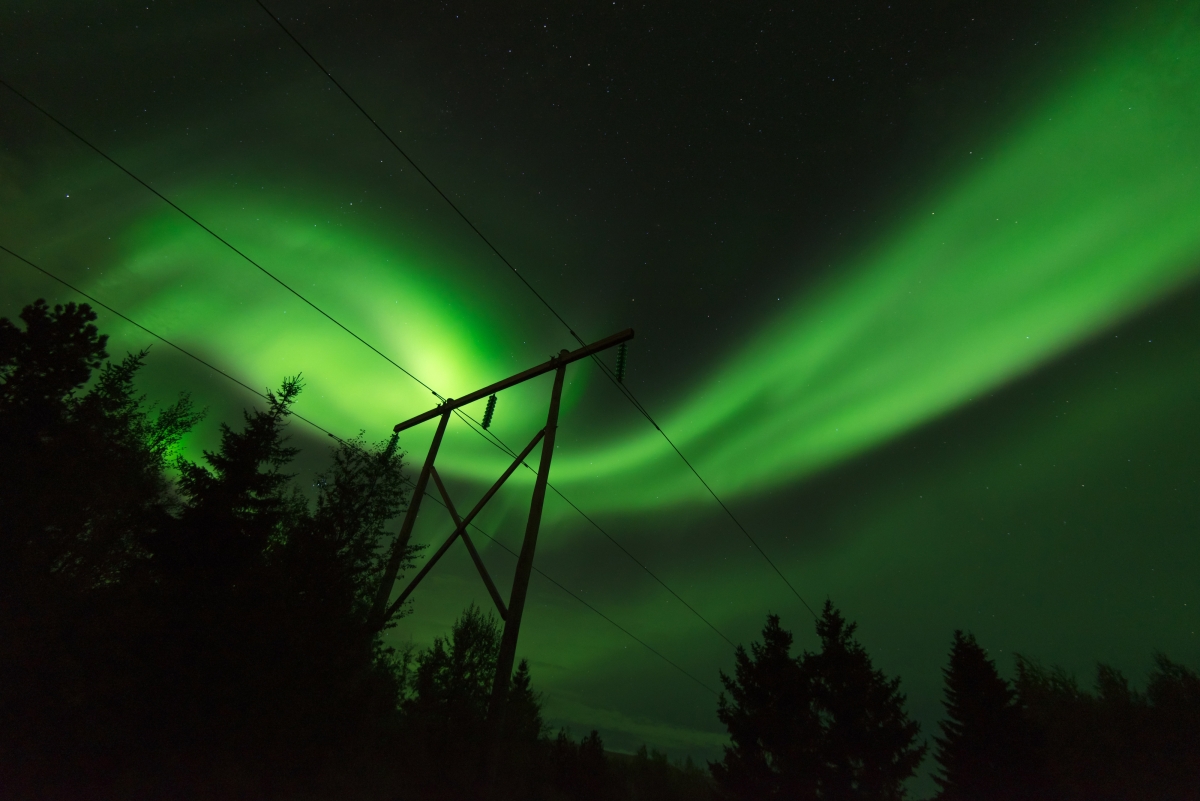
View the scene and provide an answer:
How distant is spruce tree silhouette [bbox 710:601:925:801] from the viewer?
31.9 metres

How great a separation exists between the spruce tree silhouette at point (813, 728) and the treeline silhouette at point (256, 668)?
12 centimetres

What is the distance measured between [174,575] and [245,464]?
177 inches

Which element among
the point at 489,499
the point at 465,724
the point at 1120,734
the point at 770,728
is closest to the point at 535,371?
the point at 489,499

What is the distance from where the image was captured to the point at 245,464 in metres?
18.0

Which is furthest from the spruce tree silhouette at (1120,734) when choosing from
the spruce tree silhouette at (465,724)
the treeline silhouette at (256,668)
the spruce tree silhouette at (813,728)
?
the spruce tree silhouette at (465,724)

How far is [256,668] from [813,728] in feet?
112

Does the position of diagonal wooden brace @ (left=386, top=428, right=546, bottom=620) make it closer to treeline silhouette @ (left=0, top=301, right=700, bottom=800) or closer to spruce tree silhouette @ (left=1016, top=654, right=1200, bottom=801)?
treeline silhouette @ (left=0, top=301, right=700, bottom=800)

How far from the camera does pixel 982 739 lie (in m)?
35.2

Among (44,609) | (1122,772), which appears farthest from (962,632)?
(44,609)

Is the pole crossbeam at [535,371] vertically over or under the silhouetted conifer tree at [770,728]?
over

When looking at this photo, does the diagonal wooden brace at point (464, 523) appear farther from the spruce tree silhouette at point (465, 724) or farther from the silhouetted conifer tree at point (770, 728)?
the silhouetted conifer tree at point (770, 728)

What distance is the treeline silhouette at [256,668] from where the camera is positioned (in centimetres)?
1145

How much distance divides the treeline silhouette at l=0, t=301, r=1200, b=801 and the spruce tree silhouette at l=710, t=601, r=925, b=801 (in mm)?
124

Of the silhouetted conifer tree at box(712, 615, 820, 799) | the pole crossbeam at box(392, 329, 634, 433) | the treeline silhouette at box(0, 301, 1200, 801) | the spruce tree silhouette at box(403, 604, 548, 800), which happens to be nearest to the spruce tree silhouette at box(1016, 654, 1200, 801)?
the treeline silhouette at box(0, 301, 1200, 801)
